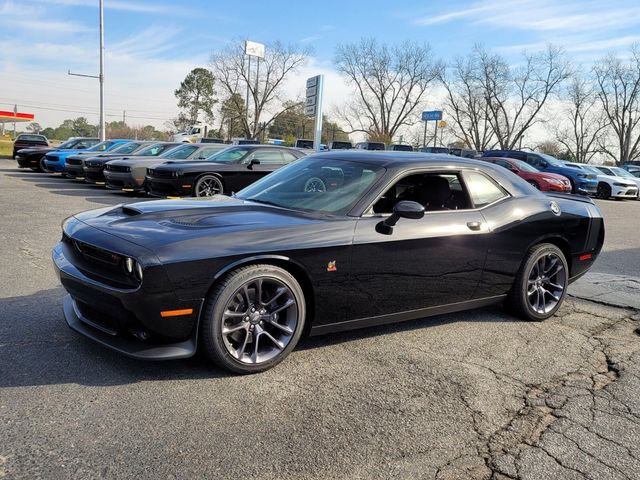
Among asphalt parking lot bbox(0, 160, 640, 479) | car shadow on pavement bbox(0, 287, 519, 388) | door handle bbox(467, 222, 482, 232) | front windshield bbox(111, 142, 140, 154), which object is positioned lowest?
asphalt parking lot bbox(0, 160, 640, 479)

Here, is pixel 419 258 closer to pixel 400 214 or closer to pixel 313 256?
pixel 400 214

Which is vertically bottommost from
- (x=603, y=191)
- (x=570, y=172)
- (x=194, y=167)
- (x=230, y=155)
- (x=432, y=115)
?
(x=603, y=191)

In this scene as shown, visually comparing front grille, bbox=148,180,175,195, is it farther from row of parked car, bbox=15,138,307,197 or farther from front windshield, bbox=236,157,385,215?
front windshield, bbox=236,157,385,215

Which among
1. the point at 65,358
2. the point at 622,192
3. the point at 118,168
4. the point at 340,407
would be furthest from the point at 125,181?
the point at 622,192

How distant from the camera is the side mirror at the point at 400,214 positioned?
3834 mm

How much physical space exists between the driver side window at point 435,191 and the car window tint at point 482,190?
0.08m

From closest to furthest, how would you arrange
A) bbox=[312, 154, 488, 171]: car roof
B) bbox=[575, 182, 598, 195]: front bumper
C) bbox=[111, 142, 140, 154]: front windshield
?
1. bbox=[312, 154, 488, 171]: car roof
2. bbox=[111, 142, 140, 154]: front windshield
3. bbox=[575, 182, 598, 195]: front bumper

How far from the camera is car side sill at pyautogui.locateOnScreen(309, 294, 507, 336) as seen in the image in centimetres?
374

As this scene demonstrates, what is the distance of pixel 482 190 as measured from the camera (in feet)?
15.3

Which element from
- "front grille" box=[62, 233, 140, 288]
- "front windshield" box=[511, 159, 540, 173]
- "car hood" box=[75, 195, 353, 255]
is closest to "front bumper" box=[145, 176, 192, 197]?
"car hood" box=[75, 195, 353, 255]

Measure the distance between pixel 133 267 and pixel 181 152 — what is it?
12.9 meters

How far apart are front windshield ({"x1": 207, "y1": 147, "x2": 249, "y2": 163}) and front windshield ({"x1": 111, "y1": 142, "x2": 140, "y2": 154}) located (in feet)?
21.8

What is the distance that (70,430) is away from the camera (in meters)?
2.66

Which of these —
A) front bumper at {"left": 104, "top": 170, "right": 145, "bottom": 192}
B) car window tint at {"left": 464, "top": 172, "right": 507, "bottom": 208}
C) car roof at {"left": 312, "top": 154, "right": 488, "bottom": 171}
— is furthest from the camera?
front bumper at {"left": 104, "top": 170, "right": 145, "bottom": 192}
